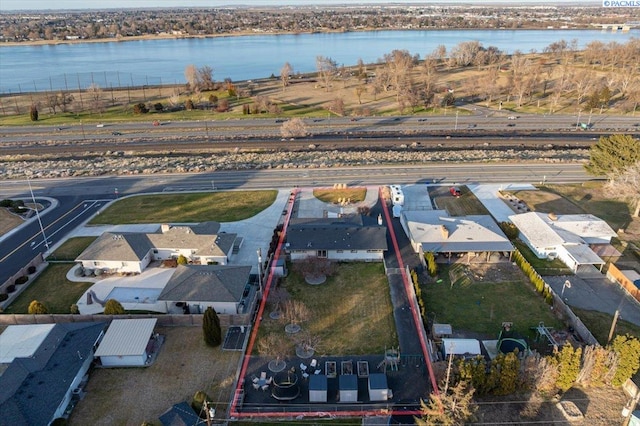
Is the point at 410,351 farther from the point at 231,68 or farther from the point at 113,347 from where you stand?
the point at 231,68

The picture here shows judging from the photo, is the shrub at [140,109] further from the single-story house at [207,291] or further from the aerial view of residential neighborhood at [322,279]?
the single-story house at [207,291]

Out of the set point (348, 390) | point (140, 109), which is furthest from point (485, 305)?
point (140, 109)

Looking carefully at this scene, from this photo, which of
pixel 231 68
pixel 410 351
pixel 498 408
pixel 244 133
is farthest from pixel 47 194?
pixel 231 68

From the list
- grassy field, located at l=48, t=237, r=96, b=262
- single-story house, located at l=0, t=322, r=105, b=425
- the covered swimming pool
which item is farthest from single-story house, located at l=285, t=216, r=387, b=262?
grassy field, located at l=48, t=237, r=96, b=262

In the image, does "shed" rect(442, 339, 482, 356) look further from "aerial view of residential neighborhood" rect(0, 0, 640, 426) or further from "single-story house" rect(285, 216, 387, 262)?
"single-story house" rect(285, 216, 387, 262)

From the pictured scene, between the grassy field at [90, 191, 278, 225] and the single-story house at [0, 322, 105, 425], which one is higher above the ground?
the grassy field at [90, 191, 278, 225]

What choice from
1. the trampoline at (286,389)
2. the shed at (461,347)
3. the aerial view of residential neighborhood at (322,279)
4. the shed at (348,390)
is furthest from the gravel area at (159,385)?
the shed at (461,347)

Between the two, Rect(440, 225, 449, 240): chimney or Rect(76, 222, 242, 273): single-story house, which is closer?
Rect(76, 222, 242, 273): single-story house
